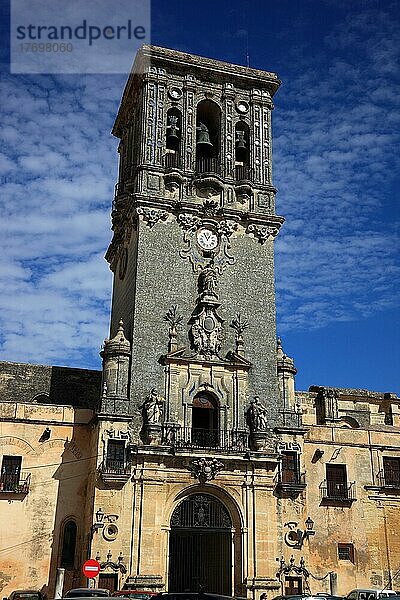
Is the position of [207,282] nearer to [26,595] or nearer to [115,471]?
[115,471]

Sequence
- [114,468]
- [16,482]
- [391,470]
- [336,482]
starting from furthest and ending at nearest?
1. [391,470]
2. [336,482]
3. [16,482]
4. [114,468]

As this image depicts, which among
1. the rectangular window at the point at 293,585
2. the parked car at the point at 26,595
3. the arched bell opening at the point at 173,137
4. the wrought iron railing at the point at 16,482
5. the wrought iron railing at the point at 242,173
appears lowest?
the parked car at the point at 26,595

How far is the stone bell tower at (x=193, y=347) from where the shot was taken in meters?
31.2

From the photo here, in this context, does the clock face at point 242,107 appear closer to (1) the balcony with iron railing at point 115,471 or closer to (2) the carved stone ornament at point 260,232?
(2) the carved stone ornament at point 260,232

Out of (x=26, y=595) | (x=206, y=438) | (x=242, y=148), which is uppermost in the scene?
(x=242, y=148)

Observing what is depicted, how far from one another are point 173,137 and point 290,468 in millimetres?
17830

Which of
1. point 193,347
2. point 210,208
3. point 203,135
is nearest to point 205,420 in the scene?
point 193,347

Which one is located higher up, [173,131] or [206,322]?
[173,131]

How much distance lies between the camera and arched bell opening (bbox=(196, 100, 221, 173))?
38650mm

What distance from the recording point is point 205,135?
130ft

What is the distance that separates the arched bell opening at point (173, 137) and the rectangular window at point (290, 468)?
15639 mm

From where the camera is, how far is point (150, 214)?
36312 mm

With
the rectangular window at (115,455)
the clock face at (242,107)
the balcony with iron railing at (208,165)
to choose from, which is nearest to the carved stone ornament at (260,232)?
the balcony with iron railing at (208,165)

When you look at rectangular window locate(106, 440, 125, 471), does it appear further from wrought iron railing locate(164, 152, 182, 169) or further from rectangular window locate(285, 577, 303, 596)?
wrought iron railing locate(164, 152, 182, 169)
